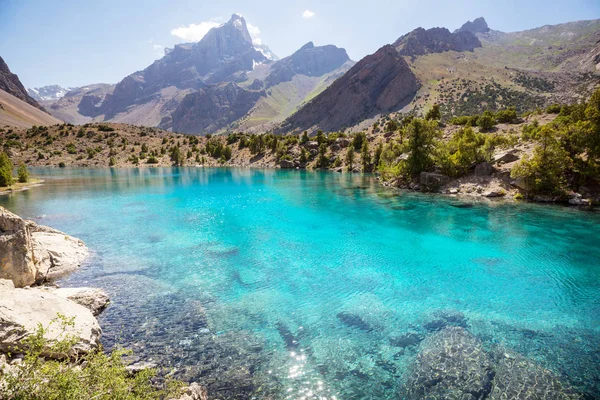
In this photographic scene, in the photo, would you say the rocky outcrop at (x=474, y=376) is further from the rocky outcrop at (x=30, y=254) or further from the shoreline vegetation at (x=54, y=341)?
the rocky outcrop at (x=30, y=254)

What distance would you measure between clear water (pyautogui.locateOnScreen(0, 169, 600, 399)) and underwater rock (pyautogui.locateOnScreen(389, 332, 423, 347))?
1.20 feet

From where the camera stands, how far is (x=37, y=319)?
1241cm

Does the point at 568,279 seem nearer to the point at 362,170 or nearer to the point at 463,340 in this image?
the point at 463,340

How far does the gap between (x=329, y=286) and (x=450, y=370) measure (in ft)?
31.9

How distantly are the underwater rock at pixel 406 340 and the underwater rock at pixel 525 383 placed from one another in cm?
341

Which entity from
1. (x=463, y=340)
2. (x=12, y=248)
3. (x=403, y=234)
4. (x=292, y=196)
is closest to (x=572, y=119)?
(x=403, y=234)

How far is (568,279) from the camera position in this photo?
73.8ft

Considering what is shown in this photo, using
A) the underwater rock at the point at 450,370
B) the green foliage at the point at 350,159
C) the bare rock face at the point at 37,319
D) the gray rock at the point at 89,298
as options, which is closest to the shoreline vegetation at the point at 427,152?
the green foliage at the point at 350,159

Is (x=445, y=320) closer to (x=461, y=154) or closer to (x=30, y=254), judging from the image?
(x=30, y=254)

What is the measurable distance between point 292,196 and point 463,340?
152 feet

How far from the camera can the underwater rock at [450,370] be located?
11.6 metres

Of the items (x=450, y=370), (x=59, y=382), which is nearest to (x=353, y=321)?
(x=450, y=370)

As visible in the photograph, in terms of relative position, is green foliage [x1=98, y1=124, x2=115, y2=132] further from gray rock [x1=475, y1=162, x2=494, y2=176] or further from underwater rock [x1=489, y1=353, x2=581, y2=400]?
underwater rock [x1=489, y1=353, x2=581, y2=400]

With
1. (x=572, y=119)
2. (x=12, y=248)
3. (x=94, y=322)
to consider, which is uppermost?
(x=572, y=119)
